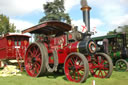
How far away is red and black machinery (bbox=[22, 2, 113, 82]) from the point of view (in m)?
5.08

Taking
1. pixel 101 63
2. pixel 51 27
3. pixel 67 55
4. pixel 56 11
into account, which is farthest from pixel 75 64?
pixel 56 11

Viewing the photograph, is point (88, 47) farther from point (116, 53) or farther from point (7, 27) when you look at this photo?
point (7, 27)

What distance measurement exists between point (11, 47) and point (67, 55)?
536cm

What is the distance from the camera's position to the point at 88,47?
17.1 ft

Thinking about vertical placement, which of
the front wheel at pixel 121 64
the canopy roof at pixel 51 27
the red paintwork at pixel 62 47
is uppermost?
the canopy roof at pixel 51 27

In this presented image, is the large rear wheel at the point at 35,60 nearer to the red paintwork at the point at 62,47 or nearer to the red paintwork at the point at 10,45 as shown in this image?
the red paintwork at the point at 62,47

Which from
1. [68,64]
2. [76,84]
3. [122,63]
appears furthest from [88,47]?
[122,63]

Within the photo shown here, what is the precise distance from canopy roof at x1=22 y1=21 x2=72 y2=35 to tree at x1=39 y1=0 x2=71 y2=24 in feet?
52.2

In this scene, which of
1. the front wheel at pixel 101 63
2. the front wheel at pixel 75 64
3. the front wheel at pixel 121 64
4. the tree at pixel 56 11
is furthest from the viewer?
the tree at pixel 56 11

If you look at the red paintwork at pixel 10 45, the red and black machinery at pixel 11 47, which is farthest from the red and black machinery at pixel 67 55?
the red paintwork at pixel 10 45

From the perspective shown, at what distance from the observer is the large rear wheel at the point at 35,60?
6.08 meters

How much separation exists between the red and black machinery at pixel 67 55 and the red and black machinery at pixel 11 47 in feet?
9.79

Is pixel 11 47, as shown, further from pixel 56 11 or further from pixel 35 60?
pixel 56 11

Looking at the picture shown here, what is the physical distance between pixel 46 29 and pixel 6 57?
4.07 m
